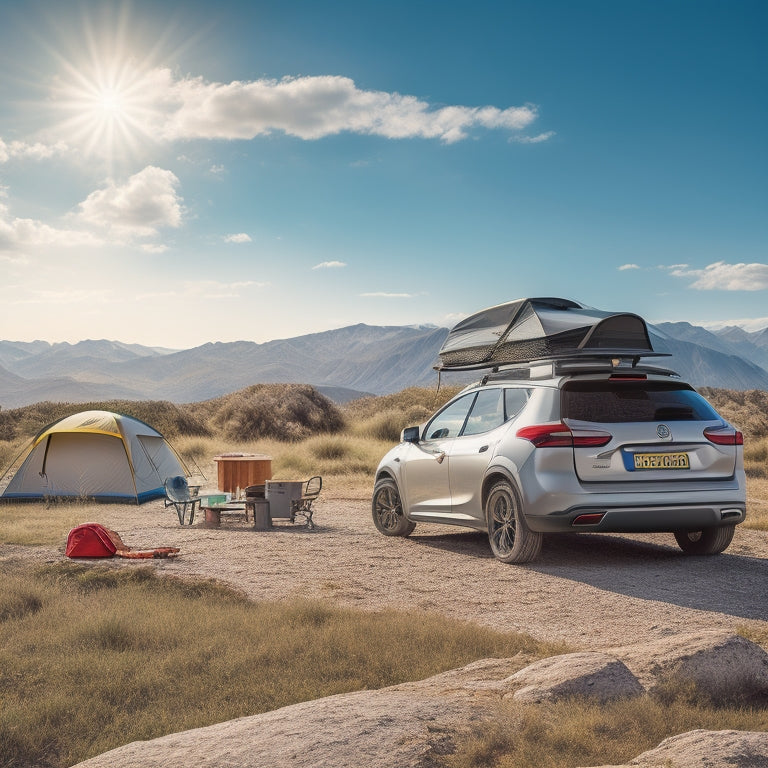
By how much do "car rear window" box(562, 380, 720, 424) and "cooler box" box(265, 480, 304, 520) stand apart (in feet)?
19.4

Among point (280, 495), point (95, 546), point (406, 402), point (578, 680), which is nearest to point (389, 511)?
point (280, 495)

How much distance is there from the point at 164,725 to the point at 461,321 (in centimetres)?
817

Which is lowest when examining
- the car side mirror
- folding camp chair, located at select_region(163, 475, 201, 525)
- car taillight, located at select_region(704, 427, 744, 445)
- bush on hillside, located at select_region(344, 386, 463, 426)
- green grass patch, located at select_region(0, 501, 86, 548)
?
green grass patch, located at select_region(0, 501, 86, 548)

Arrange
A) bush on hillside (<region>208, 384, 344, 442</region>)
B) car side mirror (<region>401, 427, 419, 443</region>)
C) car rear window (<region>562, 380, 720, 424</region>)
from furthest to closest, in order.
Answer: bush on hillside (<region>208, 384, 344, 442</region>) → car side mirror (<region>401, 427, 419, 443</region>) → car rear window (<region>562, 380, 720, 424</region>)

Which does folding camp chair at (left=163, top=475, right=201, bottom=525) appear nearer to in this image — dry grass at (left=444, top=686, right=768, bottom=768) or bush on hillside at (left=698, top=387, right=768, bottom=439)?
dry grass at (left=444, top=686, right=768, bottom=768)

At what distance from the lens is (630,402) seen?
9047 millimetres

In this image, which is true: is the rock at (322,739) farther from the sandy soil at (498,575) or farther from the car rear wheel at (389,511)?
the car rear wheel at (389,511)

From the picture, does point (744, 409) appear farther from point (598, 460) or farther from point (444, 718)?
point (444, 718)

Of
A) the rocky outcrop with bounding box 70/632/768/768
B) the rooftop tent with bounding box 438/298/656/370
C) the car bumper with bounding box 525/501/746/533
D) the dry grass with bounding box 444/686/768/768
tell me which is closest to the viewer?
the rocky outcrop with bounding box 70/632/768/768

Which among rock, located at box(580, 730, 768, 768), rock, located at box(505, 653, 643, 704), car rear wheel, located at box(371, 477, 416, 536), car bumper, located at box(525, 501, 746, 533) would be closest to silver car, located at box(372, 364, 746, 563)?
car bumper, located at box(525, 501, 746, 533)

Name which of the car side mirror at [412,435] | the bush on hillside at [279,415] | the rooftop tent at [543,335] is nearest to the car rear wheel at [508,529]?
the rooftop tent at [543,335]

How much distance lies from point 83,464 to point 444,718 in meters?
14.9

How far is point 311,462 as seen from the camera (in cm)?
2314

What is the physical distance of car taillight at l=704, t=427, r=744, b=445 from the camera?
893cm
